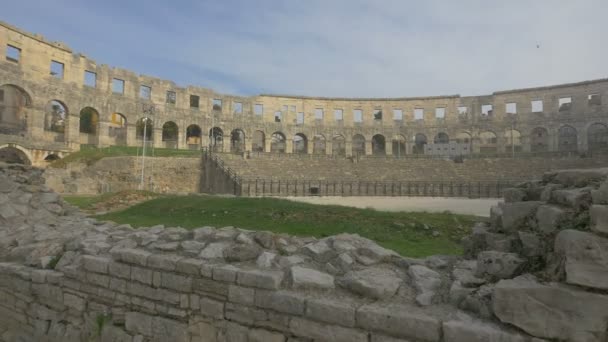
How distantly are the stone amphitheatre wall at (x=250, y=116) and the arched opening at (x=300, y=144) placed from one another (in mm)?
298

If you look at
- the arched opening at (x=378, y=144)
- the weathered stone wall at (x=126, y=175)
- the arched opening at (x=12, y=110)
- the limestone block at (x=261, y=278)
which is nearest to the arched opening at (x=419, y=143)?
the arched opening at (x=378, y=144)

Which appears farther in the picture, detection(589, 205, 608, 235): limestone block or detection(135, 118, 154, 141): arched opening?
detection(135, 118, 154, 141): arched opening

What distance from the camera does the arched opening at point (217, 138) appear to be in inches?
1586

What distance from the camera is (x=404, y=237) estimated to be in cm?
896

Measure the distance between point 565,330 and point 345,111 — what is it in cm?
4221

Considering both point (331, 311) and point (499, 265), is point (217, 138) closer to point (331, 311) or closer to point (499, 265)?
point (331, 311)

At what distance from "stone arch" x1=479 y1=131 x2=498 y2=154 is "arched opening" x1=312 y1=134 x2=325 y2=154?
1870 cm

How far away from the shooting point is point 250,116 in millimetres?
41594

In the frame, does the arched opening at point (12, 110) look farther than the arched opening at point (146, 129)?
No

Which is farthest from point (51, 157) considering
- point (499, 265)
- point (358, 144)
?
point (499, 265)

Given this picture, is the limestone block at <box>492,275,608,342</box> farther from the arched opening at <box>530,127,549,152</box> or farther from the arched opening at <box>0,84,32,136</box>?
the arched opening at <box>530,127,549,152</box>

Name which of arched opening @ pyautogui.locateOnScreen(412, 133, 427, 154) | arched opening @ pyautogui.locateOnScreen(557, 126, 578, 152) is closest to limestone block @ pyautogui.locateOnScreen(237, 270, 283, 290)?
arched opening @ pyautogui.locateOnScreen(412, 133, 427, 154)

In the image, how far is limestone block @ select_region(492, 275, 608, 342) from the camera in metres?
2.35

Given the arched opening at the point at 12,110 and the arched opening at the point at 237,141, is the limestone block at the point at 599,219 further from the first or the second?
the arched opening at the point at 12,110
